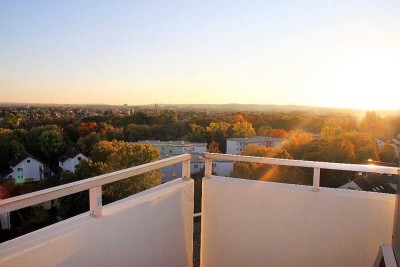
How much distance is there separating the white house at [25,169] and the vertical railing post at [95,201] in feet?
78.5

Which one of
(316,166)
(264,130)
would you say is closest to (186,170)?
(316,166)

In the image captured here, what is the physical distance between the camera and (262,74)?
931 inches

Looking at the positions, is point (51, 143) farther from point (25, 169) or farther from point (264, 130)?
point (264, 130)

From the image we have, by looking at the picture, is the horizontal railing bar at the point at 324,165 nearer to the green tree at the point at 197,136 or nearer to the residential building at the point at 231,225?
the residential building at the point at 231,225

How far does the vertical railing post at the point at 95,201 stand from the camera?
1355 millimetres

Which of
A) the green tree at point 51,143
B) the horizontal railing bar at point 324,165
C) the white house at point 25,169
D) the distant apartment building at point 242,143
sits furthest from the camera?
the distant apartment building at point 242,143

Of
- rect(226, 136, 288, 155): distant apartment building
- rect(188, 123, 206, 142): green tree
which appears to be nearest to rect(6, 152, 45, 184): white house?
rect(188, 123, 206, 142): green tree

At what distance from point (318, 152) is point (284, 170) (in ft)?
15.2

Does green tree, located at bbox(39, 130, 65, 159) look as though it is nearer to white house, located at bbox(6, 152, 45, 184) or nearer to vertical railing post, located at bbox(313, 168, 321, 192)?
white house, located at bbox(6, 152, 45, 184)

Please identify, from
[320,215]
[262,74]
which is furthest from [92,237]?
[262,74]

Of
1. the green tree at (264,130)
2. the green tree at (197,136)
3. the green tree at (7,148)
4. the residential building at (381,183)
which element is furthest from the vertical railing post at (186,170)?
the green tree at (264,130)

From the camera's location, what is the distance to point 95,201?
1370 mm

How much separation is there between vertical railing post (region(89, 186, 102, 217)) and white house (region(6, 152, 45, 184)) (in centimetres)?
2394

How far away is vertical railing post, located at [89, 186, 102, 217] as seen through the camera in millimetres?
1355
